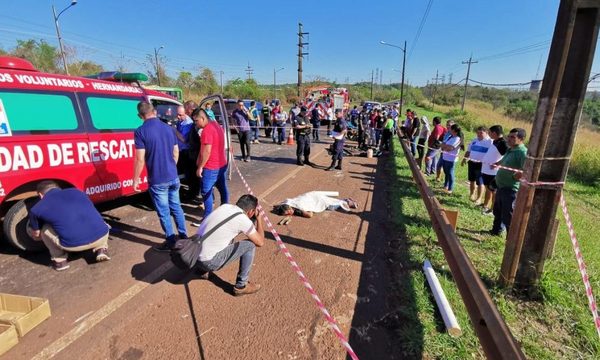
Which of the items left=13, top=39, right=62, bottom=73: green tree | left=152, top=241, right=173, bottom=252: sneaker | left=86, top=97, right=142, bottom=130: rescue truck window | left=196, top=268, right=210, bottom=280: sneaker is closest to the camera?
left=196, top=268, right=210, bottom=280: sneaker

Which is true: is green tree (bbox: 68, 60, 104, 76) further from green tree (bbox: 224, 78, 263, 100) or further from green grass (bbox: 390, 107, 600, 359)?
green grass (bbox: 390, 107, 600, 359)

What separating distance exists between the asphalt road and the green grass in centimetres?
34

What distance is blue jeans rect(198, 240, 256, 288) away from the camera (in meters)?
3.32

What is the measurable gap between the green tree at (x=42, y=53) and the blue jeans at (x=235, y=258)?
1601 inches

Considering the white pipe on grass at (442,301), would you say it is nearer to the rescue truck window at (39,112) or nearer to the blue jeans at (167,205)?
the blue jeans at (167,205)

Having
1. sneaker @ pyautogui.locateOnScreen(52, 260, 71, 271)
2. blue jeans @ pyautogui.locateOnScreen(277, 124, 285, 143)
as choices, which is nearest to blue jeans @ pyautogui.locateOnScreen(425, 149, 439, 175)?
blue jeans @ pyautogui.locateOnScreen(277, 124, 285, 143)

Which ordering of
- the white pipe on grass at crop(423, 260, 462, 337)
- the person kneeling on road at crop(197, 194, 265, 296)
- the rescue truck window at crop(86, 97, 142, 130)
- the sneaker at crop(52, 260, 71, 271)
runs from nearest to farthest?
1. the white pipe on grass at crop(423, 260, 462, 337)
2. the person kneeling on road at crop(197, 194, 265, 296)
3. the sneaker at crop(52, 260, 71, 271)
4. the rescue truck window at crop(86, 97, 142, 130)

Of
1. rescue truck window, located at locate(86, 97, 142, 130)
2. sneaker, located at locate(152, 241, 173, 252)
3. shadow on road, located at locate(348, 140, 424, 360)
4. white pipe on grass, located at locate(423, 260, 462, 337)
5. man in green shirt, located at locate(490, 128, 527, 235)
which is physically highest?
rescue truck window, located at locate(86, 97, 142, 130)

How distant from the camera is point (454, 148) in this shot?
7.27 metres

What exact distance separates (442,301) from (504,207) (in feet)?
7.99

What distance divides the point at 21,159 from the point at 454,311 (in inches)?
198

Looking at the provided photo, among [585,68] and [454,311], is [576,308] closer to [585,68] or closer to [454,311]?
[454,311]

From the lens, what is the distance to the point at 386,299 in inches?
135

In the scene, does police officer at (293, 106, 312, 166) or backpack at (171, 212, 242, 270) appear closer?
backpack at (171, 212, 242, 270)
